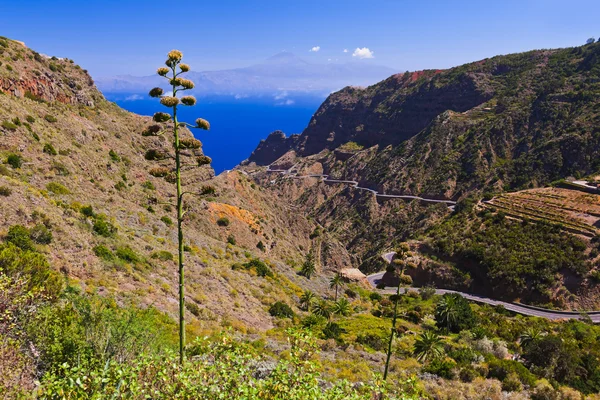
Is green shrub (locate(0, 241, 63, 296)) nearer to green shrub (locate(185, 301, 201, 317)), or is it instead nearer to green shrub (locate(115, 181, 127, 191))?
green shrub (locate(185, 301, 201, 317))

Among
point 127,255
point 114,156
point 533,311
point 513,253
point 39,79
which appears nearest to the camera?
point 127,255

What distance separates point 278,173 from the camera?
189 metres

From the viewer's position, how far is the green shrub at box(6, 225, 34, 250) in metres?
18.8

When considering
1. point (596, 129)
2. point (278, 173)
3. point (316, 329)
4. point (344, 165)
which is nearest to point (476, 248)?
point (316, 329)

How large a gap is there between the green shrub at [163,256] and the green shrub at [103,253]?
517cm

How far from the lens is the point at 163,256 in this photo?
31016 millimetres

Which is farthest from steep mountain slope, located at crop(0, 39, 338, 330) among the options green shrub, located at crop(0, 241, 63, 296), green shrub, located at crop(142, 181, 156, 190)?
green shrub, located at crop(0, 241, 63, 296)

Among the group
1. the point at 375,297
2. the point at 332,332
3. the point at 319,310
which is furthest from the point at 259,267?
the point at 375,297

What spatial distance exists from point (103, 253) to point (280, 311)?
50.1 ft

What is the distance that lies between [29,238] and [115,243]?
779 centimetres

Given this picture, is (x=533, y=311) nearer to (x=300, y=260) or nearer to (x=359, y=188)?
(x=300, y=260)

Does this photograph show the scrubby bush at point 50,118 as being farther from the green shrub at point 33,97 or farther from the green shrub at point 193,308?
the green shrub at point 193,308

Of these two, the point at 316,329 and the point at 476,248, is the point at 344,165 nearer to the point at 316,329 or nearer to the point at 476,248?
the point at 476,248

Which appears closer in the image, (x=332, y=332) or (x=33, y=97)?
(x=332, y=332)
